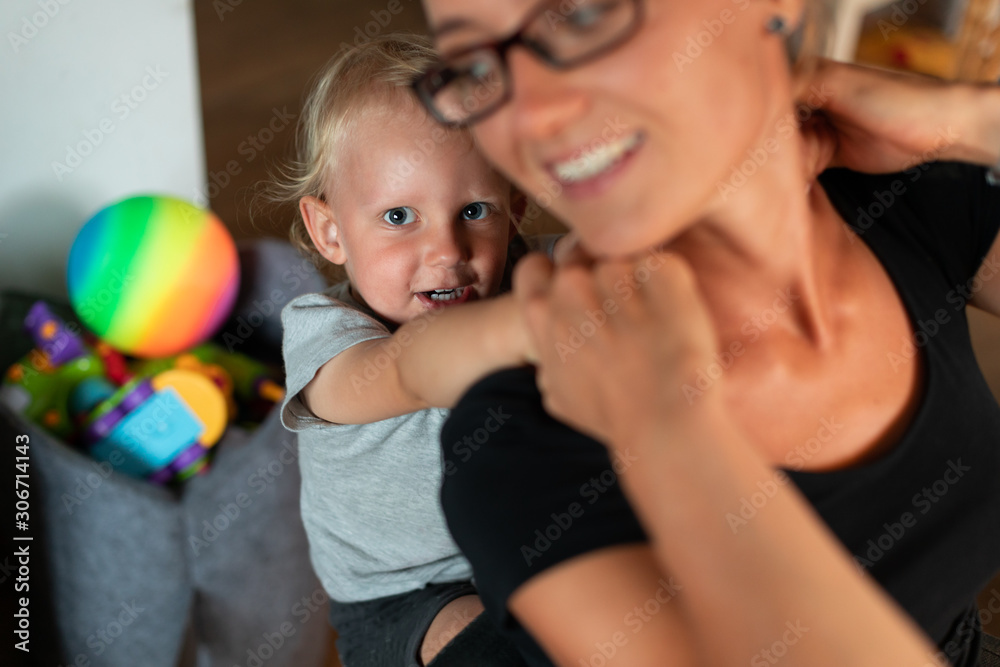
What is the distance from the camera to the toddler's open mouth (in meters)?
1.19

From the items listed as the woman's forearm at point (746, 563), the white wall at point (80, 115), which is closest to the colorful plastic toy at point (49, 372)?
the white wall at point (80, 115)

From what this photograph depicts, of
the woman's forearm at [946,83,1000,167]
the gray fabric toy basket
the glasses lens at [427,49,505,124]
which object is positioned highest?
the glasses lens at [427,49,505,124]

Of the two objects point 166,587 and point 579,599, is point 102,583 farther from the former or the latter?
point 579,599

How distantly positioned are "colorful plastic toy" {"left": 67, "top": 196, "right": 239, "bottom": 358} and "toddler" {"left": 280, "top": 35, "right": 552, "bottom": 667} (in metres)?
0.66

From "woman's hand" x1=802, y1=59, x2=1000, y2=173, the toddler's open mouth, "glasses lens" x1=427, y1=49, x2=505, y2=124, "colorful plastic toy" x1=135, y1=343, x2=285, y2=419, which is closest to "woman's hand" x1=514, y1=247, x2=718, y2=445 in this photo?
"glasses lens" x1=427, y1=49, x2=505, y2=124

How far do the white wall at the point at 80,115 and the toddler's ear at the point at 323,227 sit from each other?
82cm

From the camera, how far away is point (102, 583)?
5.20 ft

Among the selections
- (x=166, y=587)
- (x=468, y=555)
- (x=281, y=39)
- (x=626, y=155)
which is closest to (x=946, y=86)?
(x=626, y=155)

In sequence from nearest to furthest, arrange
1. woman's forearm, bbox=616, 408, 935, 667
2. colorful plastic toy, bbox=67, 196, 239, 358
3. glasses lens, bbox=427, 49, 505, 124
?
woman's forearm, bbox=616, 408, 935, 667 < glasses lens, bbox=427, 49, 505, 124 < colorful plastic toy, bbox=67, 196, 239, 358

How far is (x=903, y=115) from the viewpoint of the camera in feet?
2.96

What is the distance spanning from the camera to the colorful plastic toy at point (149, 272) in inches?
69.4

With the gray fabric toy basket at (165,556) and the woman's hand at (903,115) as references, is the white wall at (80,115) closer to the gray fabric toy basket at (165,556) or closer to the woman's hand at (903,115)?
the gray fabric toy basket at (165,556)

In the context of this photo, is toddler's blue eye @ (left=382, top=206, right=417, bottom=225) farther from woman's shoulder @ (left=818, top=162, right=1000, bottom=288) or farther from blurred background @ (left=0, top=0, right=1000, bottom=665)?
blurred background @ (left=0, top=0, right=1000, bottom=665)

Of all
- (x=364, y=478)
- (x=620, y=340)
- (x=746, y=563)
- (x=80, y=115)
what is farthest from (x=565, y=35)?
(x=80, y=115)
